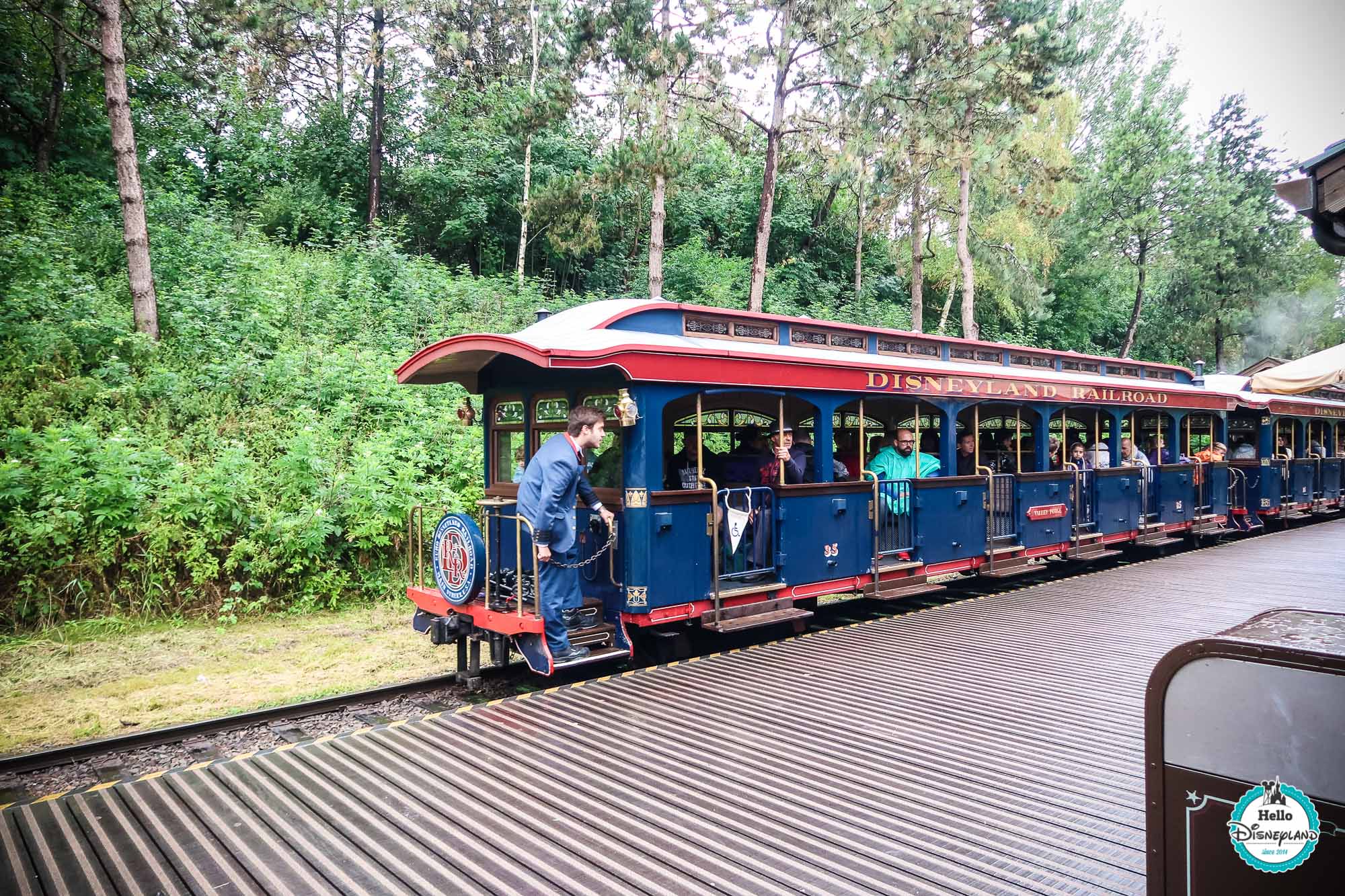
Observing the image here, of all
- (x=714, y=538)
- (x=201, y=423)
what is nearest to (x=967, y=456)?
(x=714, y=538)

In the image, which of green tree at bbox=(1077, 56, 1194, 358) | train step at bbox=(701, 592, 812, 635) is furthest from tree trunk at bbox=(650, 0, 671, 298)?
green tree at bbox=(1077, 56, 1194, 358)

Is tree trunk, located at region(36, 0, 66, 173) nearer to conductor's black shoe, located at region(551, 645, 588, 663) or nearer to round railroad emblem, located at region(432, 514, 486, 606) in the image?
round railroad emblem, located at region(432, 514, 486, 606)

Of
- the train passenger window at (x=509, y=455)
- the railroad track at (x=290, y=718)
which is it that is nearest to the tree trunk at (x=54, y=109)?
the train passenger window at (x=509, y=455)

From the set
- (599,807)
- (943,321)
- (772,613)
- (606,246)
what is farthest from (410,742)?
(943,321)

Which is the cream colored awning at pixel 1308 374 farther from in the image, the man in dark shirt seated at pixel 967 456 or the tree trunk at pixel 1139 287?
the tree trunk at pixel 1139 287

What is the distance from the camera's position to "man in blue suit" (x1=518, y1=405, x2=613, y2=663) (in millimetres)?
5789

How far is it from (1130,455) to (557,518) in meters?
11.0

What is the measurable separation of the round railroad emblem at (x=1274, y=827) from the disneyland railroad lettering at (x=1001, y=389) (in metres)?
6.41

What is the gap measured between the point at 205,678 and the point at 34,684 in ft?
3.99

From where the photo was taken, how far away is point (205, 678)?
6520 mm

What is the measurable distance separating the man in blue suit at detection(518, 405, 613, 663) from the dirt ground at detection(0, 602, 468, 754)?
5.12 ft

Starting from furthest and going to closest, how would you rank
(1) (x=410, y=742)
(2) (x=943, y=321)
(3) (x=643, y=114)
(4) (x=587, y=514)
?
(2) (x=943, y=321)
(3) (x=643, y=114)
(4) (x=587, y=514)
(1) (x=410, y=742)

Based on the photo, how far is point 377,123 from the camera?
71.9 feet

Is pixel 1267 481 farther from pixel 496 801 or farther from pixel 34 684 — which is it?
pixel 34 684
